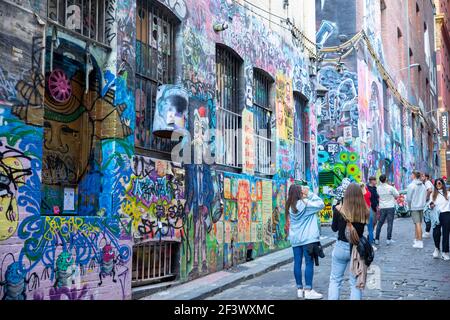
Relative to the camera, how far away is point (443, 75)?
5947 cm

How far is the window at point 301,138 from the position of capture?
1488 centimetres

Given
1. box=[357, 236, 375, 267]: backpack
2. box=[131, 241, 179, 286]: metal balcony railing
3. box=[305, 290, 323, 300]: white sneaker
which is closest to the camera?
box=[357, 236, 375, 267]: backpack

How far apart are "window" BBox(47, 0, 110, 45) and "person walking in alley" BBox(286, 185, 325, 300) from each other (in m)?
3.62

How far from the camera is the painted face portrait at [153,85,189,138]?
8.06m

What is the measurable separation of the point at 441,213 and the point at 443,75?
179ft

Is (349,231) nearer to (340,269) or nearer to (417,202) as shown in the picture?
(340,269)

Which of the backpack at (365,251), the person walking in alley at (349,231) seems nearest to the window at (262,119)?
the person walking in alley at (349,231)

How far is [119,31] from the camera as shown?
7.30m

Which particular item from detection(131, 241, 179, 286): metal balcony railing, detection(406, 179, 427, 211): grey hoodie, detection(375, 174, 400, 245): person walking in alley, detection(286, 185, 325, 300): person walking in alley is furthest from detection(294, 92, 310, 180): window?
detection(286, 185, 325, 300): person walking in alley

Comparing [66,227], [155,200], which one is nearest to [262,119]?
[155,200]

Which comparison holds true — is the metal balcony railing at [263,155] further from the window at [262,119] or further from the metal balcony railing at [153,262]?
the metal balcony railing at [153,262]

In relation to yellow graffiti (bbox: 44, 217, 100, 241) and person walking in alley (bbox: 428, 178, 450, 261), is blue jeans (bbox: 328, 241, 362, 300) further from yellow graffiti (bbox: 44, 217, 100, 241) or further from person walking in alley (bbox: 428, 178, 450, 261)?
person walking in alley (bbox: 428, 178, 450, 261)
